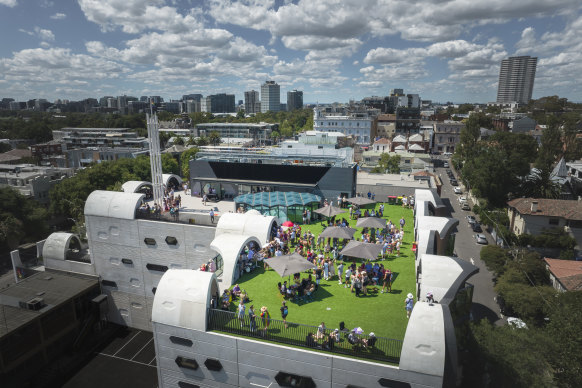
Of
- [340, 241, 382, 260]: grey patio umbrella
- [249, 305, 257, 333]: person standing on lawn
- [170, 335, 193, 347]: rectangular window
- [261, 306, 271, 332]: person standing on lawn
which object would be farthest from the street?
[170, 335, 193, 347]: rectangular window

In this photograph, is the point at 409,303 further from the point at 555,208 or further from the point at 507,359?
the point at 555,208

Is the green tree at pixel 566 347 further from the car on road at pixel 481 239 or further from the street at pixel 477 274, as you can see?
the car on road at pixel 481 239

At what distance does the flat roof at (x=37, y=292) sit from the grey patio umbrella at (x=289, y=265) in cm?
2065

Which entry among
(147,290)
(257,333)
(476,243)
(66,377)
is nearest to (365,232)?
(257,333)

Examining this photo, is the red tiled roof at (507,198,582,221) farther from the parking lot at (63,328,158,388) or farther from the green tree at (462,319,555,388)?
the parking lot at (63,328,158,388)

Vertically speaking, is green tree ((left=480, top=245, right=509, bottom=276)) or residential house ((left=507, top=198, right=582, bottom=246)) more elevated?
residential house ((left=507, top=198, right=582, bottom=246))

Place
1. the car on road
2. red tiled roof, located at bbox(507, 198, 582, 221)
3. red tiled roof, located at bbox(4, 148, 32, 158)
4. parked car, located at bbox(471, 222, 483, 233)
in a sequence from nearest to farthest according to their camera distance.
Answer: red tiled roof, located at bbox(507, 198, 582, 221)
the car on road
parked car, located at bbox(471, 222, 483, 233)
red tiled roof, located at bbox(4, 148, 32, 158)

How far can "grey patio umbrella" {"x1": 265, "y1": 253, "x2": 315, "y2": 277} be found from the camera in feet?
54.6

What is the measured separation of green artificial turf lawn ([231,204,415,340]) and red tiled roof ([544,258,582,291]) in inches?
747

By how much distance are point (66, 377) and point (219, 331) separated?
19.9 meters

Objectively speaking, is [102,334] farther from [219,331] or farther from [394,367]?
[394,367]

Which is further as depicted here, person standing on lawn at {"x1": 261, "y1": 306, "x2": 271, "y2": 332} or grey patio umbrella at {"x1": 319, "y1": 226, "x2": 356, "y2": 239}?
grey patio umbrella at {"x1": 319, "y1": 226, "x2": 356, "y2": 239}

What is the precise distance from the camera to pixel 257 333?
14453mm

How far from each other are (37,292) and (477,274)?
146 ft
